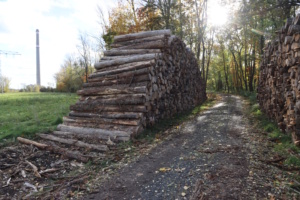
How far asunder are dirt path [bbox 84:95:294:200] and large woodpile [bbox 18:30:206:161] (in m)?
1.68

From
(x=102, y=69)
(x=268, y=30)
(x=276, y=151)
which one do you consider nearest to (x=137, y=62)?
(x=102, y=69)

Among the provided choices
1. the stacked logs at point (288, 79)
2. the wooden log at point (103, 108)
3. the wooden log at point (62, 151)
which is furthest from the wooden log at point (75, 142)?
the stacked logs at point (288, 79)

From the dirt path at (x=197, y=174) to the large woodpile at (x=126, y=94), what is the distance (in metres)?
1.68

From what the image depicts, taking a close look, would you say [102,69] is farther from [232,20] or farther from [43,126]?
[232,20]

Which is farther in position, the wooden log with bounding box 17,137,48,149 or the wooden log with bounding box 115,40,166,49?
the wooden log with bounding box 115,40,166,49

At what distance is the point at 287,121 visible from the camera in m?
6.38

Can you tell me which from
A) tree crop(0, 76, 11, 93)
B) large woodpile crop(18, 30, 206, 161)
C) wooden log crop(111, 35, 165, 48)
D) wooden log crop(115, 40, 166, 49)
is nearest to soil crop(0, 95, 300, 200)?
large woodpile crop(18, 30, 206, 161)

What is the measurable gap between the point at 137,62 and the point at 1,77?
45972 millimetres

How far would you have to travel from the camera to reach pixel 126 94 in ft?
26.1

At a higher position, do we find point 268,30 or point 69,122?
point 268,30

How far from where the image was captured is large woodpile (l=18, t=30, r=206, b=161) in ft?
23.2

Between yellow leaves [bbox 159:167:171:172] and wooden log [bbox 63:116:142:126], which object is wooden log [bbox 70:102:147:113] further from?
yellow leaves [bbox 159:167:171:172]

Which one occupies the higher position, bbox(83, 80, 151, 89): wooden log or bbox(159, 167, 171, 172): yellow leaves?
bbox(83, 80, 151, 89): wooden log

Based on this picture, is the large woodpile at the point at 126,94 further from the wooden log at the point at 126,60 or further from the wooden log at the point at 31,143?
the wooden log at the point at 31,143
